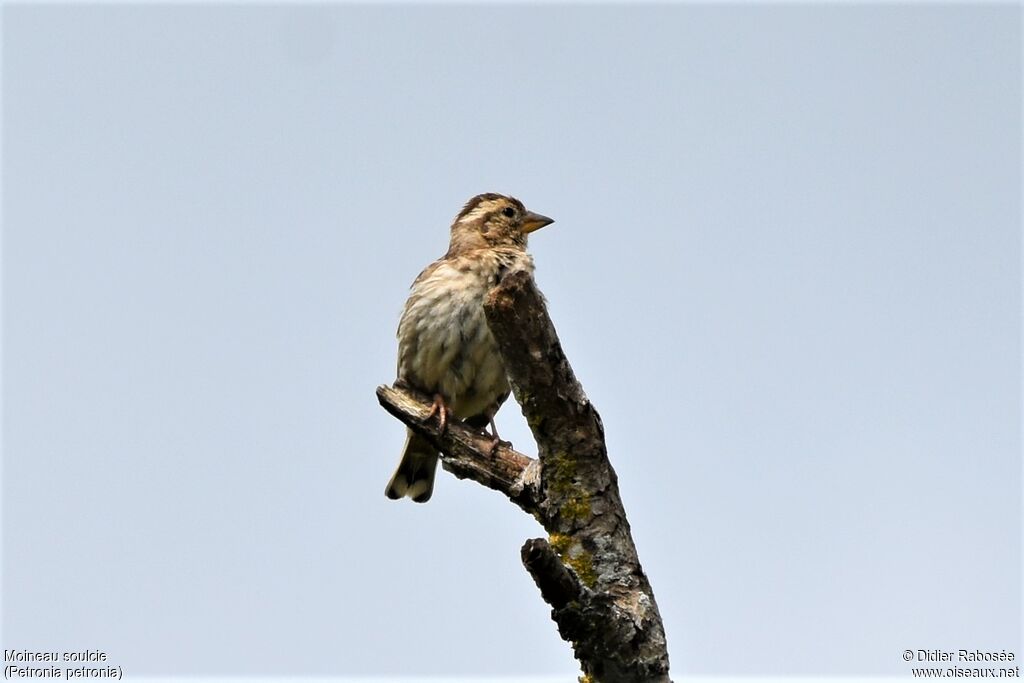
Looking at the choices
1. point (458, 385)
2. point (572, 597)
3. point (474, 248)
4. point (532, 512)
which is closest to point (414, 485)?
point (458, 385)

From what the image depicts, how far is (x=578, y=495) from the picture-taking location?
17.5ft

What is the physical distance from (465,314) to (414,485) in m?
1.42

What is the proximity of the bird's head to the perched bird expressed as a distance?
0.06 feet

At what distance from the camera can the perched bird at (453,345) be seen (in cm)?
746

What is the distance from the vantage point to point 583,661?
4.94 m

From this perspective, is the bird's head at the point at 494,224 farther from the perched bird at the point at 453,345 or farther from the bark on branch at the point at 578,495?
the bark on branch at the point at 578,495

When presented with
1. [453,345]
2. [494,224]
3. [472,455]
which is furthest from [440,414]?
[494,224]

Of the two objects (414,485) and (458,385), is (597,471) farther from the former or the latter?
(414,485)

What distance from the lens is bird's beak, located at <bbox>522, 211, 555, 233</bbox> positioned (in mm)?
8656

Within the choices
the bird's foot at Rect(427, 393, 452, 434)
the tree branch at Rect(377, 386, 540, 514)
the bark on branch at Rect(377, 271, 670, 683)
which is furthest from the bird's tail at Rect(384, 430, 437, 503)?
the bark on branch at Rect(377, 271, 670, 683)

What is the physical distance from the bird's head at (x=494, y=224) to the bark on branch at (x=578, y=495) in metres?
3.14

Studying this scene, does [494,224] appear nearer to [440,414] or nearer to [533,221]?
[533,221]

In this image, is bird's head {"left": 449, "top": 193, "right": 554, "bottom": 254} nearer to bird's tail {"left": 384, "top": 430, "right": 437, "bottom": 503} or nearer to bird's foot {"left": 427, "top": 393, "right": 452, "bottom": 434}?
bird's tail {"left": 384, "top": 430, "right": 437, "bottom": 503}

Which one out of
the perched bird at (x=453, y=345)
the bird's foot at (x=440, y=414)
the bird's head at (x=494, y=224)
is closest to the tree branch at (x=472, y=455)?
the bird's foot at (x=440, y=414)
